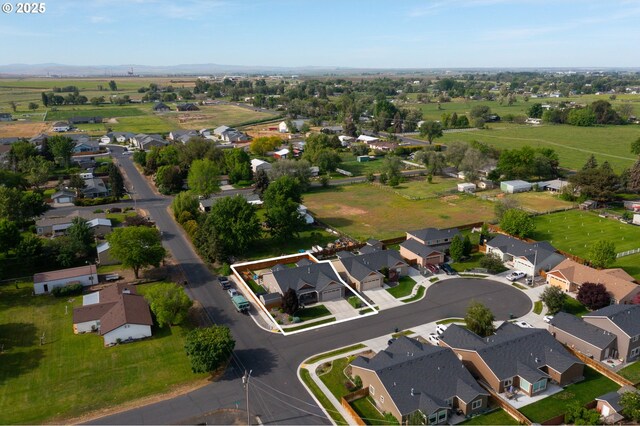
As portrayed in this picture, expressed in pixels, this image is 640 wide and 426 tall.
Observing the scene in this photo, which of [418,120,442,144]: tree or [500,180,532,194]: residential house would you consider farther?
[418,120,442,144]: tree

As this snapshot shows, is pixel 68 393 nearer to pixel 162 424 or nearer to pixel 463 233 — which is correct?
pixel 162 424

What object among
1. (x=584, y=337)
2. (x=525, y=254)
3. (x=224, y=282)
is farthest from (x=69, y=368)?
(x=525, y=254)

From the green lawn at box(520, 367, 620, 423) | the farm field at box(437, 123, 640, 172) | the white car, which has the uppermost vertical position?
the farm field at box(437, 123, 640, 172)

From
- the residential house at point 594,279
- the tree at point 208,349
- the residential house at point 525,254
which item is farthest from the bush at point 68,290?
the residential house at point 594,279

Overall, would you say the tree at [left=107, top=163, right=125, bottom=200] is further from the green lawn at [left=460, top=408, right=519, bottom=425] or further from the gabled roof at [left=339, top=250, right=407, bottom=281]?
the green lawn at [left=460, top=408, right=519, bottom=425]

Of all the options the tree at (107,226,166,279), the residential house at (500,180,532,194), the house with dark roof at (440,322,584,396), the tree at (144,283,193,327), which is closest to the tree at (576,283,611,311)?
the house with dark roof at (440,322,584,396)
